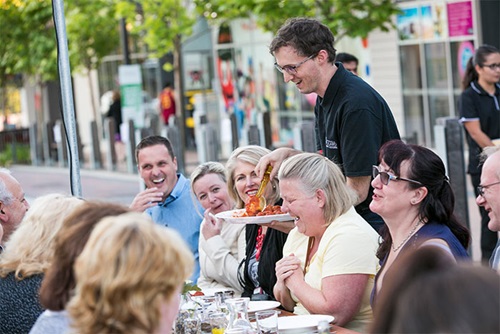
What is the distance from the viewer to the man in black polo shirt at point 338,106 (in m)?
5.35

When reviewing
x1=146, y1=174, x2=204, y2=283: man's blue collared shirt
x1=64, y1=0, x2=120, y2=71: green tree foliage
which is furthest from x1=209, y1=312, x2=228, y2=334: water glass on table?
x1=64, y1=0, x2=120, y2=71: green tree foliage

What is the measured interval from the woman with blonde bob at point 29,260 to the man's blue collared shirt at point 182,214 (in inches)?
117

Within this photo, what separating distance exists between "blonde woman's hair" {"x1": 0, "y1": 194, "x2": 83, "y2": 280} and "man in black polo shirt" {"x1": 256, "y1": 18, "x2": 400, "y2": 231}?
6.03 ft

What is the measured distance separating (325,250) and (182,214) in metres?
2.51

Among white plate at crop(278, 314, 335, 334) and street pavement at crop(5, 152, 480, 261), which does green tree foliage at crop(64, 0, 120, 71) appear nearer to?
street pavement at crop(5, 152, 480, 261)

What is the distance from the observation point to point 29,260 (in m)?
3.95

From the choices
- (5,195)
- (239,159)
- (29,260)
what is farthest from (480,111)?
(29,260)

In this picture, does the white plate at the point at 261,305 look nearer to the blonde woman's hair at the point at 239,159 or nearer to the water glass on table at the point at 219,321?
the water glass on table at the point at 219,321

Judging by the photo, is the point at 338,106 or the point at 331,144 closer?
the point at 338,106

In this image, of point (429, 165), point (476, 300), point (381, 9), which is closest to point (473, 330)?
point (476, 300)

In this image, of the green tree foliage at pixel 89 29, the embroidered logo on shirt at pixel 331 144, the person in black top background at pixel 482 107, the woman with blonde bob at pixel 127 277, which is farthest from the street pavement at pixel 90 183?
the woman with blonde bob at pixel 127 277

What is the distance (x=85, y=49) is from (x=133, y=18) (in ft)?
20.1

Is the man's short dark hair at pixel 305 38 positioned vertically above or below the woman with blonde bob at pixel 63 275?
above

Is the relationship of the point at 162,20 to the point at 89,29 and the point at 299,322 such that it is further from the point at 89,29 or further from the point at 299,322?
the point at 299,322
